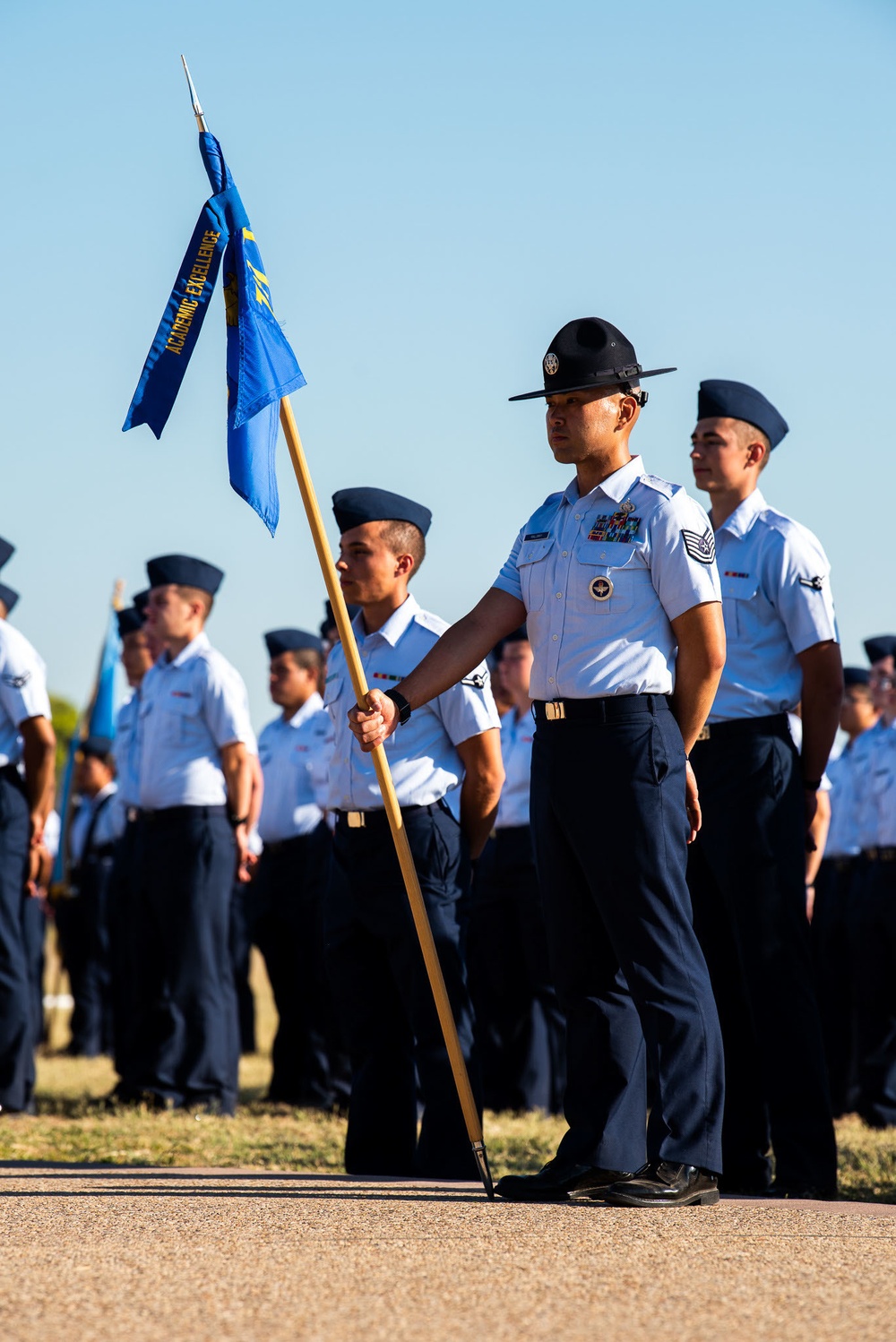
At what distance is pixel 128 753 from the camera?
960 cm

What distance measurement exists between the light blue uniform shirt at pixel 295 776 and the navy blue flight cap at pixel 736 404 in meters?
5.00

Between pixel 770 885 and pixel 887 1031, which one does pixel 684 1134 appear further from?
pixel 887 1031

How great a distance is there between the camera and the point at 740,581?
19.5 feet

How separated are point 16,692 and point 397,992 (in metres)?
2.73

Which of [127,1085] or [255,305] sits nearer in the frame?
[255,305]

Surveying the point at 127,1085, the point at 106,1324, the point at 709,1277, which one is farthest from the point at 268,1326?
the point at 127,1085

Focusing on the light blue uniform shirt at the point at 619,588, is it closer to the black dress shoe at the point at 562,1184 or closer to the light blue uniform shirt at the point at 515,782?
the black dress shoe at the point at 562,1184

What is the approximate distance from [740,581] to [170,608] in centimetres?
396

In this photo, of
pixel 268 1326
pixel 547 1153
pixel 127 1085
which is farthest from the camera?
pixel 127 1085

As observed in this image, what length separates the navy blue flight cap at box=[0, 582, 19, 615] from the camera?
361 inches

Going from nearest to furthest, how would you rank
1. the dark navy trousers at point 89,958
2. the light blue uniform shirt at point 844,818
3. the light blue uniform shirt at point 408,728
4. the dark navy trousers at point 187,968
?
the light blue uniform shirt at point 408,728
the dark navy trousers at point 187,968
the light blue uniform shirt at point 844,818
the dark navy trousers at point 89,958

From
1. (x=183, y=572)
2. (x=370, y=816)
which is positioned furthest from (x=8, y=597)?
(x=370, y=816)

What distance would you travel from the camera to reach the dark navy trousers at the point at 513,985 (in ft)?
32.7

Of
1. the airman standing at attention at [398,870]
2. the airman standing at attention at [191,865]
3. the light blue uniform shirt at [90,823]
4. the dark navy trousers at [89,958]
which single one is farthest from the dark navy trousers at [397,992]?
the dark navy trousers at [89,958]
